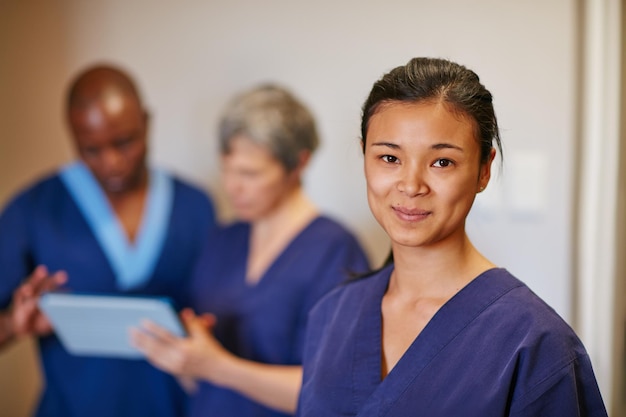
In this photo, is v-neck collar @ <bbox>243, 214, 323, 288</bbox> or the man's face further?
the man's face

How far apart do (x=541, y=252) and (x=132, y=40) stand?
101cm

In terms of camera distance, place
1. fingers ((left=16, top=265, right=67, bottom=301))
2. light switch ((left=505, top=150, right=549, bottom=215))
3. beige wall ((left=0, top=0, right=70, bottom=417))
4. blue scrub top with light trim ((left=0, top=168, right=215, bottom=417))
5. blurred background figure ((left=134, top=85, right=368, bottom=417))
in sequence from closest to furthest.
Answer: light switch ((left=505, top=150, right=549, bottom=215))
blurred background figure ((left=134, top=85, right=368, bottom=417))
fingers ((left=16, top=265, right=67, bottom=301))
blue scrub top with light trim ((left=0, top=168, right=215, bottom=417))
beige wall ((left=0, top=0, right=70, bottom=417))

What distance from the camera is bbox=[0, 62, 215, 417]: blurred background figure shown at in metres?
1.32

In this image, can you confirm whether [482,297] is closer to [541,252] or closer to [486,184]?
[486,184]

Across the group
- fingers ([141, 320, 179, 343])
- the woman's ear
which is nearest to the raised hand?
fingers ([141, 320, 179, 343])

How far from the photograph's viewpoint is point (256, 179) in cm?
117

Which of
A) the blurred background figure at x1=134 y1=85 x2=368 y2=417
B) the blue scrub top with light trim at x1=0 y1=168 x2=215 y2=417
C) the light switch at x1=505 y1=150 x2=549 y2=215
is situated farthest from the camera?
the blue scrub top with light trim at x1=0 y1=168 x2=215 y2=417

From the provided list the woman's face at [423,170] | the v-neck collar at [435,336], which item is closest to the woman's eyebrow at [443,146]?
the woman's face at [423,170]

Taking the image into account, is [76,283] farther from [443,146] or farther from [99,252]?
[443,146]

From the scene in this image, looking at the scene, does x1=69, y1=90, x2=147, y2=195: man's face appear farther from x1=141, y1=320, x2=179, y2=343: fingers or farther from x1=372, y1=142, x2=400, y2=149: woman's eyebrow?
x1=372, y1=142, x2=400, y2=149: woman's eyebrow

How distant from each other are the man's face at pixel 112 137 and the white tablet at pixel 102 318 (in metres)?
0.22

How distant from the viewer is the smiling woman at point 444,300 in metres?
0.60

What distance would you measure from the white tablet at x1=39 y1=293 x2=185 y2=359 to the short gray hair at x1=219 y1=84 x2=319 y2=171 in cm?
26

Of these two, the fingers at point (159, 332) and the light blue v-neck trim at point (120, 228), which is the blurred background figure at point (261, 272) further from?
the light blue v-neck trim at point (120, 228)
